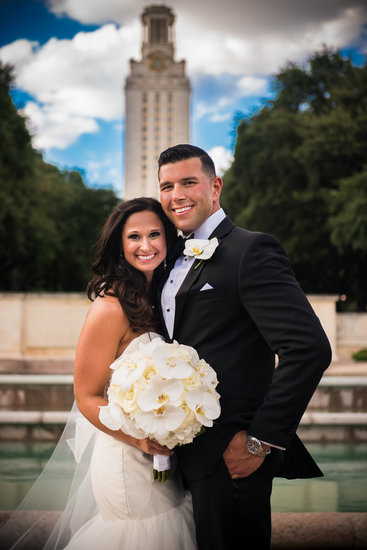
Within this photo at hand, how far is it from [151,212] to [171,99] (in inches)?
4269

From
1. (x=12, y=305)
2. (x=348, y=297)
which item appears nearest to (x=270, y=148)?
(x=348, y=297)

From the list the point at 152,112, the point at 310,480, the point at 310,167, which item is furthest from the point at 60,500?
the point at 152,112

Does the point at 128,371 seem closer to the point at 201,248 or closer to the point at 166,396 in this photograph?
the point at 166,396

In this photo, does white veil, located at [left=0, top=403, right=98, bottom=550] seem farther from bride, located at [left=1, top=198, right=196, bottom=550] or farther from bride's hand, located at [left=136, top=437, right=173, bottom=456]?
bride's hand, located at [left=136, top=437, right=173, bottom=456]

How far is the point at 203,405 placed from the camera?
2.38 metres

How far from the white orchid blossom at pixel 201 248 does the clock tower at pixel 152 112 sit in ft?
332

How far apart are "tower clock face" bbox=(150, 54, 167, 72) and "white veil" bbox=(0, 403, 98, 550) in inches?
4385

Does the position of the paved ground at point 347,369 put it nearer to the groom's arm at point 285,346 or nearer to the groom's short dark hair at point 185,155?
the groom's short dark hair at point 185,155

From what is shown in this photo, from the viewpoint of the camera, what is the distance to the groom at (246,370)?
2.45 meters

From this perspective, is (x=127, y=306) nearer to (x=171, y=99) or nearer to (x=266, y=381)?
(x=266, y=381)

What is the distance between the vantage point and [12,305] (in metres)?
16.8

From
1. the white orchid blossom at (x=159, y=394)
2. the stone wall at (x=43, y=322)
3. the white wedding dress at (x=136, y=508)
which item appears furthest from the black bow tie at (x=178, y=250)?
the stone wall at (x=43, y=322)

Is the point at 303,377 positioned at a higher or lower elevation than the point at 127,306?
lower

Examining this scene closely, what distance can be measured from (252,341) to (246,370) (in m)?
0.14
